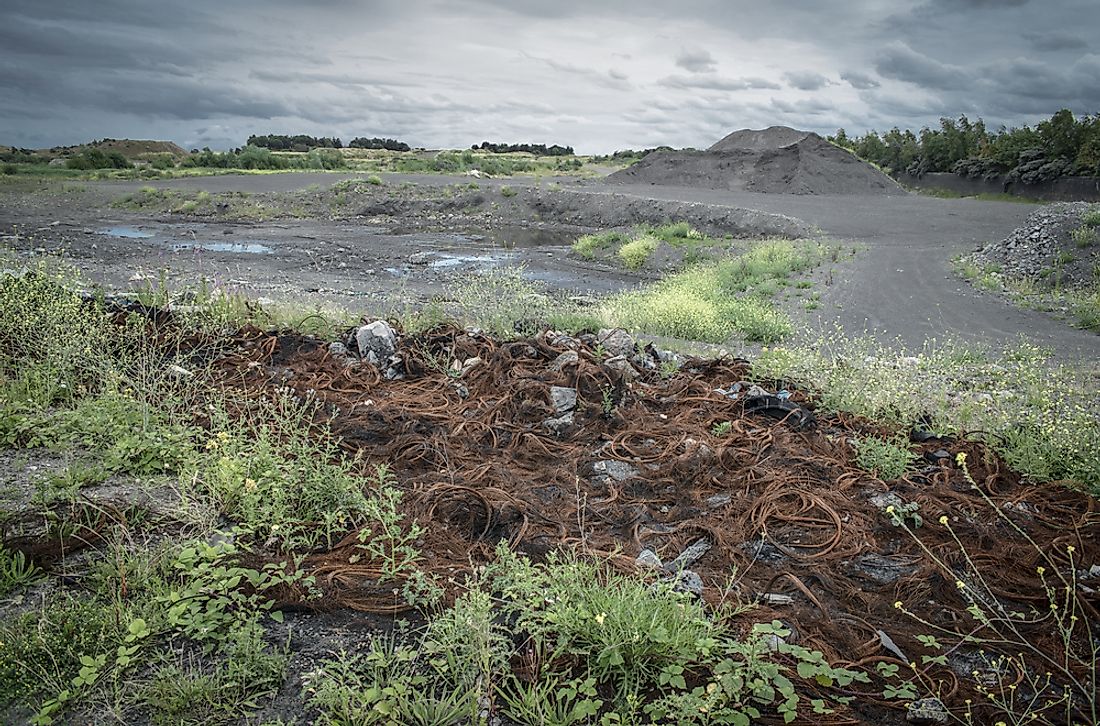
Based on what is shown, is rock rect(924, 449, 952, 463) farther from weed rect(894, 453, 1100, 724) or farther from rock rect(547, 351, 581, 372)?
rock rect(547, 351, 581, 372)

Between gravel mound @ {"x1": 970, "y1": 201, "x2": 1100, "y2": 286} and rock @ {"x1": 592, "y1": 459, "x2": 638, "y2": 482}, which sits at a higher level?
gravel mound @ {"x1": 970, "y1": 201, "x2": 1100, "y2": 286}

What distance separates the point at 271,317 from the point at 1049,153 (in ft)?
116

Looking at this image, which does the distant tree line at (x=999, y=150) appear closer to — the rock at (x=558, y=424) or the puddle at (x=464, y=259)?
the puddle at (x=464, y=259)

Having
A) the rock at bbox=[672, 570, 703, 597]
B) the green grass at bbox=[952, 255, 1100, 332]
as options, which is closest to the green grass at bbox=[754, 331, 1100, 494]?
the rock at bbox=[672, 570, 703, 597]

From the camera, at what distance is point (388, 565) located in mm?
3514

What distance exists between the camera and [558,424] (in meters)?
5.47

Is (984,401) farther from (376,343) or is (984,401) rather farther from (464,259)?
(464,259)

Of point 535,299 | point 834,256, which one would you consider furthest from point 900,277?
point 535,299

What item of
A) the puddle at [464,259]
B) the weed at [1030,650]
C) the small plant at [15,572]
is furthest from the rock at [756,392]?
the puddle at [464,259]

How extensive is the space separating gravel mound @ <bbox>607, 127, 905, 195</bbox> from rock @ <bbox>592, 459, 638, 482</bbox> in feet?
117

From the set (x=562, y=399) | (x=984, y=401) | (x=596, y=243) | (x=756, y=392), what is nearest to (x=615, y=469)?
(x=562, y=399)

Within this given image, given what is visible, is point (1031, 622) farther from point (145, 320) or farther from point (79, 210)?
point (79, 210)

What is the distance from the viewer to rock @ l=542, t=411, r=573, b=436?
545cm

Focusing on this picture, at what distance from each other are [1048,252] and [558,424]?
14.3 m
